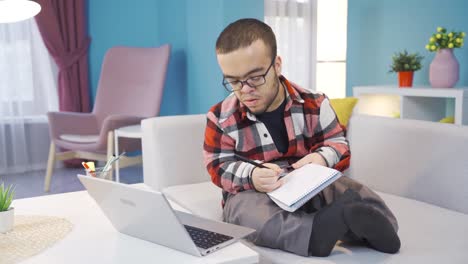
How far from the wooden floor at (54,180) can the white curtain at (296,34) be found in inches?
59.1

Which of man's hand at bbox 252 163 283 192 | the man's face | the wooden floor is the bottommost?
the wooden floor

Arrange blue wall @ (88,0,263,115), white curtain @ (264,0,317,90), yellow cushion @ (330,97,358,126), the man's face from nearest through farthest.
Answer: the man's face, yellow cushion @ (330,97,358,126), blue wall @ (88,0,263,115), white curtain @ (264,0,317,90)

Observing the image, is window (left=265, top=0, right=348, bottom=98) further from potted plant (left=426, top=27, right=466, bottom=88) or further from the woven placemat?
the woven placemat

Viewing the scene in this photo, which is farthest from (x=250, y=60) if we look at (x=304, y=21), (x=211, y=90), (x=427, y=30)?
(x=304, y=21)

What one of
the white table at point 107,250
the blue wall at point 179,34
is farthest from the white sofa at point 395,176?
the blue wall at point 179,34

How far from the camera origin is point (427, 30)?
364 centimetres

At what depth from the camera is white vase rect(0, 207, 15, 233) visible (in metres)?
1.15

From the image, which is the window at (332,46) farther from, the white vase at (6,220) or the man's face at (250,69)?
the white vase at (6,220)

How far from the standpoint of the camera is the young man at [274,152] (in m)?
1.21

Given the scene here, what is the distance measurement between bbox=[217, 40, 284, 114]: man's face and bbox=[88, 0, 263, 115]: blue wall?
7.09 feet

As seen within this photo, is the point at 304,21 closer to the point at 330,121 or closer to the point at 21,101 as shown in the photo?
the point at 21,101

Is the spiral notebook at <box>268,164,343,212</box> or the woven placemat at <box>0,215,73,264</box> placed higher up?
the spiral notebook at <box>268,164,343,212</box>

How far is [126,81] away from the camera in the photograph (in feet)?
13.5

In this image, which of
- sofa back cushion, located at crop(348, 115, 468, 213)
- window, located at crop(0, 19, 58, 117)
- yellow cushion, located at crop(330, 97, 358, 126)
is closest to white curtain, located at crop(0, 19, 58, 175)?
window, located at crop(0, 19, 58, 117)
